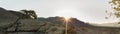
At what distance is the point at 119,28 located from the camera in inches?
1959

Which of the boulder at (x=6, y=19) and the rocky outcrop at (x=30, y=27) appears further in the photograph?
the boulder at (x=6, y=19)

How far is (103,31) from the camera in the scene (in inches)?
1834

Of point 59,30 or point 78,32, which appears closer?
point 59,30

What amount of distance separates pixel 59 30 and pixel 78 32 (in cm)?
550

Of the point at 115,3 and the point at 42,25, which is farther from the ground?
the point at 115,3

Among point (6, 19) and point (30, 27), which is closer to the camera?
point (30, 27)

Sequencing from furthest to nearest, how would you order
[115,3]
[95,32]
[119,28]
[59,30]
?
[119,28]
[95,32]
[59,30]
[115,3]

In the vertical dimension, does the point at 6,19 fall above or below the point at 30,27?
above

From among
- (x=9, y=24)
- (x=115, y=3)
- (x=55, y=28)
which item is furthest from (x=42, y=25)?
(x=115, y=3)

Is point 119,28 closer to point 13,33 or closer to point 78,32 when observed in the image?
point 78,32

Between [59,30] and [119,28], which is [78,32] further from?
[119,28]

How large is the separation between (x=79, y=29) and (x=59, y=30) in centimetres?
633

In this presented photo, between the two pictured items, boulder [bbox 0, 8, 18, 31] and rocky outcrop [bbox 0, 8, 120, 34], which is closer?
rocky outcrop [bbox 0, 8, 120, 34]

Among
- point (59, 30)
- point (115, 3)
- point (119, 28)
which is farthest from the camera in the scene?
point (119, 28)
